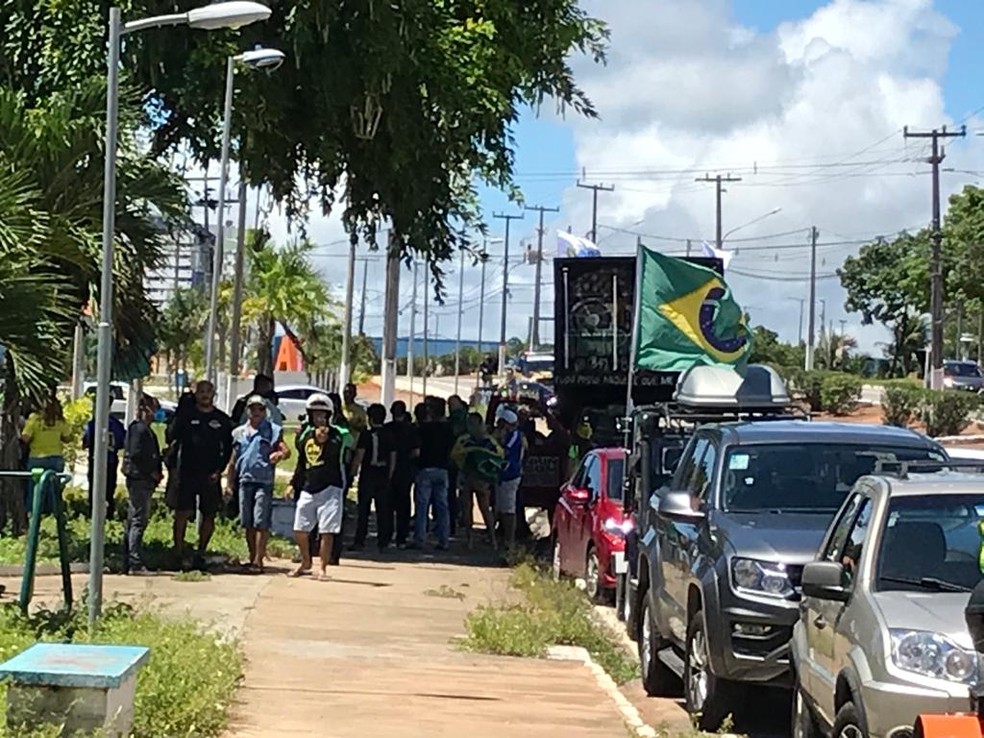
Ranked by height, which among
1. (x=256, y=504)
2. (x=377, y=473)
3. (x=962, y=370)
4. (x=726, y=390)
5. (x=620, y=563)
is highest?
(x=962, y=370)

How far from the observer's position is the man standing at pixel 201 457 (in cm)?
1634

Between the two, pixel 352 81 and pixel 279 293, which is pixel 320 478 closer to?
pixel 352 81

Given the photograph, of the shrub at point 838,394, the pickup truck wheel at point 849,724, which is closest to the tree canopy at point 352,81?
the pickup truck wheel at point 849,724

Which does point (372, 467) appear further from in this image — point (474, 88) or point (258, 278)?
point (258, 278)

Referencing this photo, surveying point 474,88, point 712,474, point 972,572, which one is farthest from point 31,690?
point 474,88

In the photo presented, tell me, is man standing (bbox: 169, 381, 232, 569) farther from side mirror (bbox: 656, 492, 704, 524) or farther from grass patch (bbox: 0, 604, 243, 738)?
side mirror (bbox: 656, 492, 704, 524)

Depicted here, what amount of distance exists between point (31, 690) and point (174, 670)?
1.77m

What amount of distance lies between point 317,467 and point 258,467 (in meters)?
0.61

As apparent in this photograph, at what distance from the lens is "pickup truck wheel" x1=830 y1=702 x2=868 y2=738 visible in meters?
6.92

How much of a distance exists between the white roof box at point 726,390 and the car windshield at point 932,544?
656cm

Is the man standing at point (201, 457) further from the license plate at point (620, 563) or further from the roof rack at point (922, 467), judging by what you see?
the roof rack at point (922, 467)

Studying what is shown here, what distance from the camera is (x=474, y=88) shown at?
64.5 ft

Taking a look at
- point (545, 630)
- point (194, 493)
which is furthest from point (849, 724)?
point (194, 493)

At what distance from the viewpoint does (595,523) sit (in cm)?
1611
